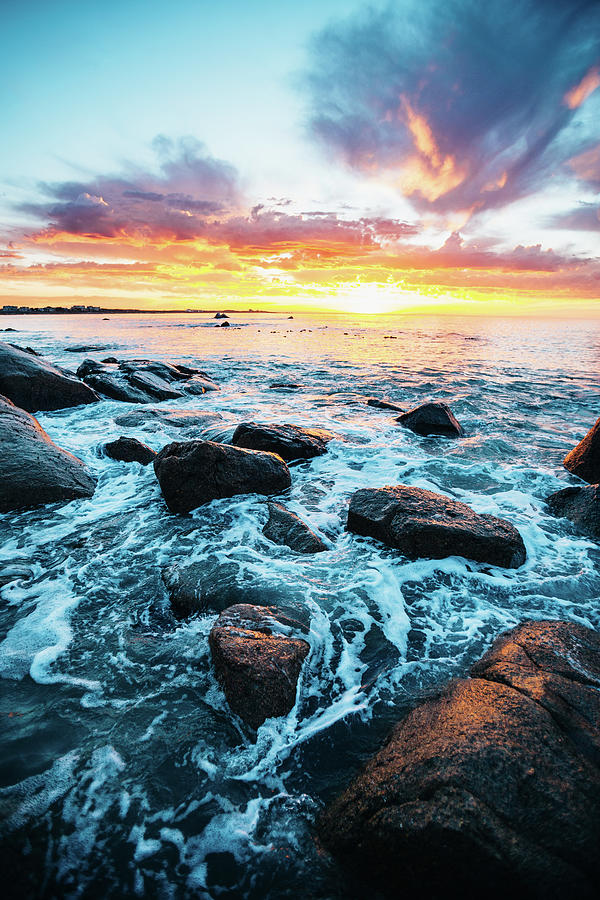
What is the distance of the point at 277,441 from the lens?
731 centimetres

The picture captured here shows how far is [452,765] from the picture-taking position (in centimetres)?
190

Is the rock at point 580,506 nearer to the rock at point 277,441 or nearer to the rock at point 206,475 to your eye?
the rock at point 277,441

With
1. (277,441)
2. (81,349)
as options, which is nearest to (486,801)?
(277,441)

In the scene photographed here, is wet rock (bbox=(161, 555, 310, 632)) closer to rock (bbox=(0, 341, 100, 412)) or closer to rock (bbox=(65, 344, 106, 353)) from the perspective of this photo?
rock (bbox=(0, 341, 100, 412))

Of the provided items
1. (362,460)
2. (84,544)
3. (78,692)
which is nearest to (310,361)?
(362,460)

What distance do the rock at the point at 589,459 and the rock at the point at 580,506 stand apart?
4.22ft

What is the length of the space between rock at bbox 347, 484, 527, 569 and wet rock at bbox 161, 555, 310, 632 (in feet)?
4.62

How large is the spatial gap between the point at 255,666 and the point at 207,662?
61cm

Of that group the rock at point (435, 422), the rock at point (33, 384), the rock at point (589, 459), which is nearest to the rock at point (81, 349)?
the rock at point (33, 384)

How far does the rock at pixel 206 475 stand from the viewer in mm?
5523

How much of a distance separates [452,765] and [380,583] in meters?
2.22

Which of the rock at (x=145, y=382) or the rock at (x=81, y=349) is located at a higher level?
the rock at (x=81, y=349)

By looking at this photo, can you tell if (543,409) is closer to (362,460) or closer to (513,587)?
(362,460)

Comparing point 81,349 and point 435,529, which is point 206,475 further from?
point 81,349
